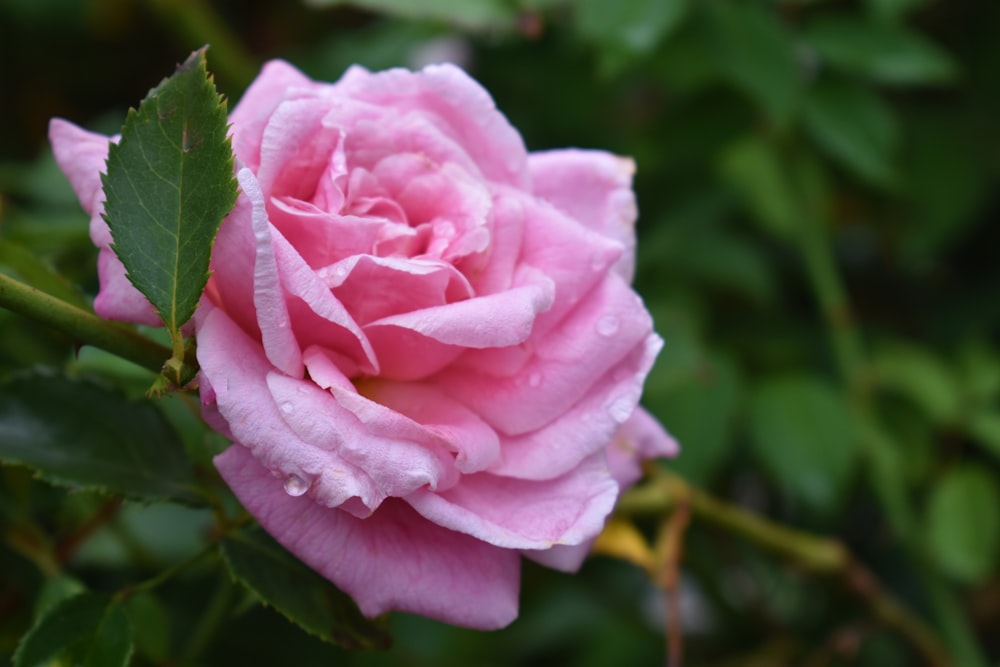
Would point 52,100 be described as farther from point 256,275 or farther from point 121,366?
point 256,275

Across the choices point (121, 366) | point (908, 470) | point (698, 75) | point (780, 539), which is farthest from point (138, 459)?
point (908, 470)

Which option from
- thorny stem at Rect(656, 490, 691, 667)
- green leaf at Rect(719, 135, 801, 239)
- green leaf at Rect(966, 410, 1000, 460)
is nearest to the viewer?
thorny stem at Rect(656, 490, 691, 667)

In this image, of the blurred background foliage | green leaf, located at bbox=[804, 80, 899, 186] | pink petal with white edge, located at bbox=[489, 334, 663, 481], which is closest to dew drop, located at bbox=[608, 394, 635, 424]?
pink petal with white edge, located at bbox=[489, 334, 663, 481]

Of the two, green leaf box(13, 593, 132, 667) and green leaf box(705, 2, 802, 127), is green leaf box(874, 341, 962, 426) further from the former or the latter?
green leaf box(13, 593, 132, 667)

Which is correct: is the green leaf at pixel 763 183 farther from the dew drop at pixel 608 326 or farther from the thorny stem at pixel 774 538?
the dew drop at pixel 608 326

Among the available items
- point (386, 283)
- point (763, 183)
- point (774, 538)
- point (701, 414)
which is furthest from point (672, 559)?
point (763, 183)

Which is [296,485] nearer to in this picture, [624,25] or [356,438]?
[356,438]

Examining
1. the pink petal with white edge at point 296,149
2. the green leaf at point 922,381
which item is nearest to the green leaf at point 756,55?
the green leaf at point 922,381
